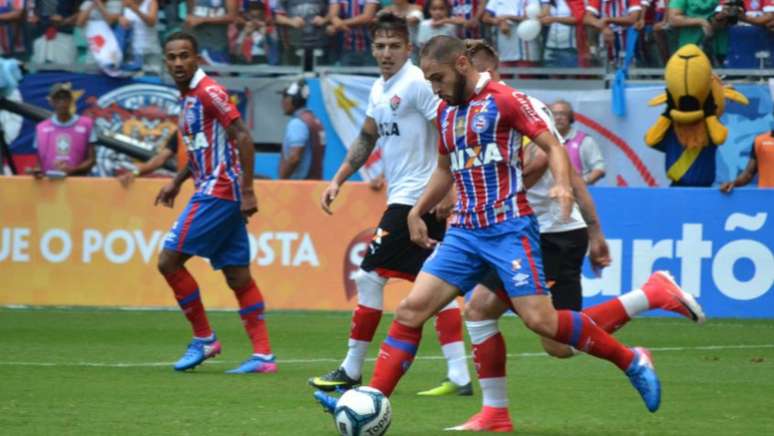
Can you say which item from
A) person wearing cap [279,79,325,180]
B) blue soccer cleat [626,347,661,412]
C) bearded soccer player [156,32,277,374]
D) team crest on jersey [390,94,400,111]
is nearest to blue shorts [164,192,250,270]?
bearded soccer player [156,32,277,374]

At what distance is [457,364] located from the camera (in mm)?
10172

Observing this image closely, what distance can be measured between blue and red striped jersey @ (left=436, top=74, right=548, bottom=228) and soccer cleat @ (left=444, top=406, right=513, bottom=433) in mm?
935

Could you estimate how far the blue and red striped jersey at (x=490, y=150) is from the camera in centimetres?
793

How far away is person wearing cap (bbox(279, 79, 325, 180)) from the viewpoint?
1850 centimetres

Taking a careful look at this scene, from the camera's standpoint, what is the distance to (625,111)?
1859cm

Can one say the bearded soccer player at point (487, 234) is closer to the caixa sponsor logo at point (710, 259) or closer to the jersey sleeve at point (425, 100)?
the jersey sleeve at point (425, 100)

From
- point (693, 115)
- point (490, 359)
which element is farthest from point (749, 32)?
point (490, 359)

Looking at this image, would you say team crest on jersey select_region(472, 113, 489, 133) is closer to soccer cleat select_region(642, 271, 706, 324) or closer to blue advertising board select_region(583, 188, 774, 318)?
soccer cleat select_region(642, 271, 706, 324)

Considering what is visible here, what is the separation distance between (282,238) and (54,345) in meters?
3.78

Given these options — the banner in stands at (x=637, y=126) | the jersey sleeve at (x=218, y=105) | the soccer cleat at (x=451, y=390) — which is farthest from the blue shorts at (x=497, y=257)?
the banner in stands at (x=637, y=126)

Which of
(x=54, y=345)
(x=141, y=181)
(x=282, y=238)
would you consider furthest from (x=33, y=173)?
(x=54, y=345)

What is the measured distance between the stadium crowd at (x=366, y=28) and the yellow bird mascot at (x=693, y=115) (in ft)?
5.50

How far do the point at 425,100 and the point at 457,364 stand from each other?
1.64 meters

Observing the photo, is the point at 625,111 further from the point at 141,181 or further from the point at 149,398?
the point at 149,398
